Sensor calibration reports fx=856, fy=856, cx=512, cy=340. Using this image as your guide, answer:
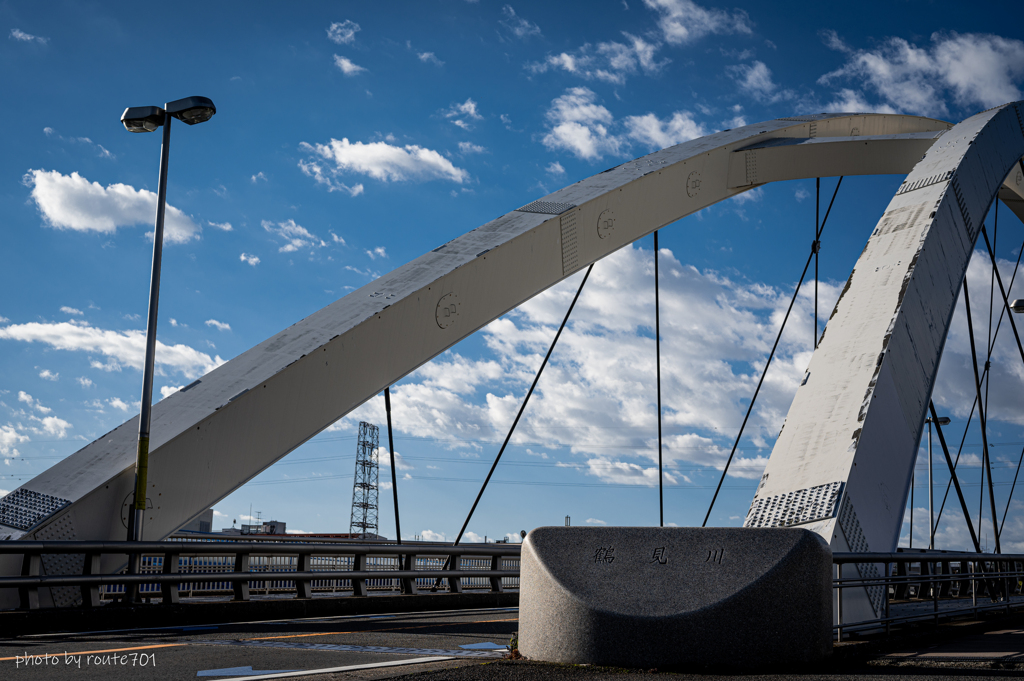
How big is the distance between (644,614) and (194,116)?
8.85 meters

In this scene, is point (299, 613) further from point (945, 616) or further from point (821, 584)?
point (945, 616)

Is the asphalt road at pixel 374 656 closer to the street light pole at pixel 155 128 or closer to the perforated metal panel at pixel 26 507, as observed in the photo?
the perforated metal panel at pixel 26 507

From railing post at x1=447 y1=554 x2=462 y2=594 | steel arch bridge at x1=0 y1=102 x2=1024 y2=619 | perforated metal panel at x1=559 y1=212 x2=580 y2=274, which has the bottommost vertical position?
railing post at x1=447 y1=554 x2=462 y2=594

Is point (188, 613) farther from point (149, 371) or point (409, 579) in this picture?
point (409, 579)

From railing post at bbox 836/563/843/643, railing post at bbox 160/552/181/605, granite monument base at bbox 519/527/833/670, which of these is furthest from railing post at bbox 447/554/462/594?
granite monument base at bbox 519/527/833/670

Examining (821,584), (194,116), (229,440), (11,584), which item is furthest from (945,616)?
(194,116)

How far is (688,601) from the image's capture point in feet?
18.7

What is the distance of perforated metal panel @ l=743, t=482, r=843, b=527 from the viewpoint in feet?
28.0

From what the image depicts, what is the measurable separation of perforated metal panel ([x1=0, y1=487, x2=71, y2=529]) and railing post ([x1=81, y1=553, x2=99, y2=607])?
1.95ft

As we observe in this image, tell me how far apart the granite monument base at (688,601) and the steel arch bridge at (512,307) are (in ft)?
8.15

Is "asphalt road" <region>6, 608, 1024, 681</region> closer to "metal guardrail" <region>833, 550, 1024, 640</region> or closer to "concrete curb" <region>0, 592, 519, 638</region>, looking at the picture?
"metal guardrail" <region>833, 550, 1024, 640</region>

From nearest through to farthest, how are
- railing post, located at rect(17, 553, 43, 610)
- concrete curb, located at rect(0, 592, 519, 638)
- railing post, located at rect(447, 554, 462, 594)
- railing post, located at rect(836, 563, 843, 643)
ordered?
railing post, located at rect(836, 563, 843, 643) < concrete curb, located at rect(0, 592, 519, 638) < railing post, located at rect(17, 553, 43, 610) < railing post, located at rect(447, 554, 462, 594)

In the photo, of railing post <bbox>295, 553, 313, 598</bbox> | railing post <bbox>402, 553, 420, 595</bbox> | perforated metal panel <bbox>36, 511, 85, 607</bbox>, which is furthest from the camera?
railing post <bbox>402, 553, 420, 595</bbox>

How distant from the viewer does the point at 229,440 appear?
30.8 ft
